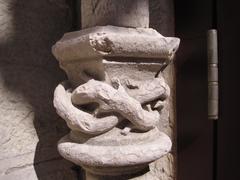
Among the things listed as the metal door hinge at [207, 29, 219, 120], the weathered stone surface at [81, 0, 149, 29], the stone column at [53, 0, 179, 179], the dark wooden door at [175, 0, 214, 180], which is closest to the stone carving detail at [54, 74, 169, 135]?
the stone column at [53, 0, 179, 179]

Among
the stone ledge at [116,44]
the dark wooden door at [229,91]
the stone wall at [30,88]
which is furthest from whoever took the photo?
the dark wooden door at [229,91]

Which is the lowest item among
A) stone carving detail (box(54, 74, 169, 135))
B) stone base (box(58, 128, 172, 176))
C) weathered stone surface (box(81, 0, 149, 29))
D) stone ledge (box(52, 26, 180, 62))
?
stone base (box(58, 128, 172, 176))

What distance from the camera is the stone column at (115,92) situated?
678mm

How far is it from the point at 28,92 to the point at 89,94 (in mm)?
311

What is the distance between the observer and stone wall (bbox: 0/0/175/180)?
87 cm

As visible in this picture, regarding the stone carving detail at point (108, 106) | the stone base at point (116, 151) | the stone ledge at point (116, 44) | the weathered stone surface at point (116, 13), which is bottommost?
the stone base at point (116, 151)

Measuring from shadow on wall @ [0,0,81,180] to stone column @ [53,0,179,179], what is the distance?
18 centimetres

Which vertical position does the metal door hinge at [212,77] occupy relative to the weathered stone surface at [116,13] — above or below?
below

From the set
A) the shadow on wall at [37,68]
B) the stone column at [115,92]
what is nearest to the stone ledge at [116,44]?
the stone column at [115,92]

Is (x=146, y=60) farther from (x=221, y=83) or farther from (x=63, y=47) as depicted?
(x=221, y=83)

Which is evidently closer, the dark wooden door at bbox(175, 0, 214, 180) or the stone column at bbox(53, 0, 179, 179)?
the stone column at bbox(53, 0, 179, 179)

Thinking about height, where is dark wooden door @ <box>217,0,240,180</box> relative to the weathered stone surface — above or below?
below

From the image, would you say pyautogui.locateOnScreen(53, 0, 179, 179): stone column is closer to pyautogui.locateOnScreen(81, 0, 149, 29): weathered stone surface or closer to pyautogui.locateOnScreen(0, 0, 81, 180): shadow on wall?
pyautogui.locateOnScreen(81, 0, 149, 29): weathered stone surface

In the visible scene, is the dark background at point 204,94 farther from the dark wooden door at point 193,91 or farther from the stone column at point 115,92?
the stone column at point 115,92
